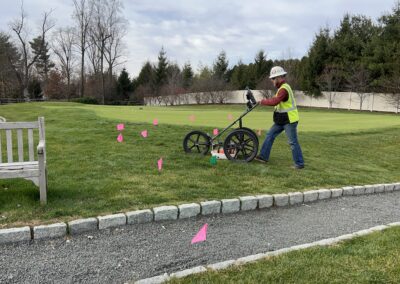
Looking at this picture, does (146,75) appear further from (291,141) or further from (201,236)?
(201,236)

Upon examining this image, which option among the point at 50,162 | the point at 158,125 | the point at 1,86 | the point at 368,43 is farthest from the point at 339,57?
the point at 1,86

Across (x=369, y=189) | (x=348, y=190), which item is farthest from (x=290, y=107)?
(x=369, y=189)

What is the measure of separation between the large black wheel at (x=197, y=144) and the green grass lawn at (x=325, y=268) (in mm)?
4151

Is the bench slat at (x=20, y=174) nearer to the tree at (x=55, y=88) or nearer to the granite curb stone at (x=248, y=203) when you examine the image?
the granite curb stone at (x=248, y=203)

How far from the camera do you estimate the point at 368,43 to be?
36.9 metres

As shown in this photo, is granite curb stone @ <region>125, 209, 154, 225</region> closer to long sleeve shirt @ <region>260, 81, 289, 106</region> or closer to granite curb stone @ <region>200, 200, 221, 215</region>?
granite curb stone @ <region>200, 200, 221, 215</region>

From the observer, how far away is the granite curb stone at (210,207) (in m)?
4.56

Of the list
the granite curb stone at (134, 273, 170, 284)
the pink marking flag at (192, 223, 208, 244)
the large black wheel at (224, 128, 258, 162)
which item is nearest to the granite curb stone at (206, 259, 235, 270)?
the granite curb stone at (134, 273, 170, 284)

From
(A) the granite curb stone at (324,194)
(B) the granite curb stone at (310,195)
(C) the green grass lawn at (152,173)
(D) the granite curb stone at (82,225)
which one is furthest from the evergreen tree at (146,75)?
(D) the granite curb stone at (82,225)

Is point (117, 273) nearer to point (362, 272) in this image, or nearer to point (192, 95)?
point (362, 272)

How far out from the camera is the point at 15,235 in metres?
3.61

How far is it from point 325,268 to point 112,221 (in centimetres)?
233

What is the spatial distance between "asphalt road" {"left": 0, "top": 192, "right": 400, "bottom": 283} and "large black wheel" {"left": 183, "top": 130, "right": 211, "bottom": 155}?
2823 millimetres

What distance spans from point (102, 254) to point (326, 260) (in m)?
2.15
